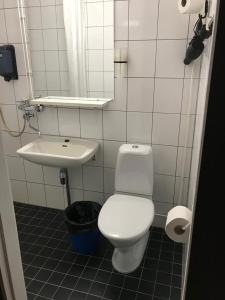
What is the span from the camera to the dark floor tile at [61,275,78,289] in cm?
175

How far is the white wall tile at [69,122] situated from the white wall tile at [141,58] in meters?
0.59

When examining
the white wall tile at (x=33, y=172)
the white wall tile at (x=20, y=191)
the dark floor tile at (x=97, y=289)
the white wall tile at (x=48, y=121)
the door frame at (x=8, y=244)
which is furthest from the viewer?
the white wall tile at (x=20, y=191)

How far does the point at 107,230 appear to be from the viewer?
160cm

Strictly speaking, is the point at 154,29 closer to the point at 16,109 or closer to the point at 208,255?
the point at 16,109

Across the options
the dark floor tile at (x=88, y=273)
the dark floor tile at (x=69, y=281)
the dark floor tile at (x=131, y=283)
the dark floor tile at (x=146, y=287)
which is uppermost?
the dark floor tile at (x=131, y=283)

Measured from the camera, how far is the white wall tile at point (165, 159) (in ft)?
6.76

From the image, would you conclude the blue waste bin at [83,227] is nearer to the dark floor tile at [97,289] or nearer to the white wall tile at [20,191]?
the dark floor tile at [97,289]

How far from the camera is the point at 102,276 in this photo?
5.96 ft

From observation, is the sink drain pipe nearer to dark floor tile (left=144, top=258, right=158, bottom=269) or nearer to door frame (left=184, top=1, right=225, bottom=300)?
dark floor tile (left=144, top=258, right=158, bottom=269)

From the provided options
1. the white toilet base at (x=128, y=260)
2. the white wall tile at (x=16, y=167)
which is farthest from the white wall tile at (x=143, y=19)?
the white wall tile at (x=16, y=167)

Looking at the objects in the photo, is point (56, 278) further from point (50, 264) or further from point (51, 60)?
point (51, 60)

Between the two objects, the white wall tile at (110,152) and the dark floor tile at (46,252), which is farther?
the white wall tile at (110,152)

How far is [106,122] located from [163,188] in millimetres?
732

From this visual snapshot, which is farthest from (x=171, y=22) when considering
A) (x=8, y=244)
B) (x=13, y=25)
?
(x=8, y=244)
